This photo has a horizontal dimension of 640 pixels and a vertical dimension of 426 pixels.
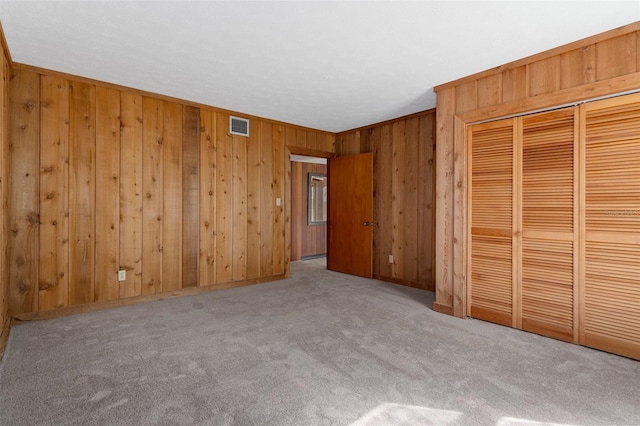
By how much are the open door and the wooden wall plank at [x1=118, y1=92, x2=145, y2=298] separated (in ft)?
10.1

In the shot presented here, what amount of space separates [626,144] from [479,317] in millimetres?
1855

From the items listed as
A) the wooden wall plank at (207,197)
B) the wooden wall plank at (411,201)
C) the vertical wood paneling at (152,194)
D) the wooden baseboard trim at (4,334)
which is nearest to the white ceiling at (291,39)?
the vertical wood paneling at (152,194)

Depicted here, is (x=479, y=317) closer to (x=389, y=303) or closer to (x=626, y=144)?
(x=389, y=303)

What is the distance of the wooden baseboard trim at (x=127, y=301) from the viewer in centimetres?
307

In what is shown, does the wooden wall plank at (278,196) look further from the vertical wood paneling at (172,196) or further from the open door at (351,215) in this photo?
the vertical wood paneling at (172,196)

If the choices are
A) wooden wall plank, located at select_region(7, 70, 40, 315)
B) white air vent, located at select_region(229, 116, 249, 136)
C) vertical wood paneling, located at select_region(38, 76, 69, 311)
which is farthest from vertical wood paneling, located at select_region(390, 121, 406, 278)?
wooden wall plank, located at select_region(7, 70, 40, 315)

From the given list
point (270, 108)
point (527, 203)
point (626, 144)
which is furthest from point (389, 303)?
point (270, 108)

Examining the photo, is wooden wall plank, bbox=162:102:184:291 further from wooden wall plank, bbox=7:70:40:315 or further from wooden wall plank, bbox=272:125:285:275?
wooden wall plank, bbox=272:125:285:275

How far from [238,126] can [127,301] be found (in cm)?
261

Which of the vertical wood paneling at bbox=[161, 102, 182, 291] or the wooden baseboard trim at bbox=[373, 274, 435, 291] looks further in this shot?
the wooden baseboard trim at bbox=[373, 274, 435, 291]

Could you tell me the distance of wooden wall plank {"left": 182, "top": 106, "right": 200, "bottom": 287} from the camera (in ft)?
13.3

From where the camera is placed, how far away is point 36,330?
283 centimetres

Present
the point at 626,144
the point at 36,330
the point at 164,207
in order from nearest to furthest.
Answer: the point at 626,144 → the point at 36,330 → the point at 164,207

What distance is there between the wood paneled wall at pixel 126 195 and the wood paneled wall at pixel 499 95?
2.59 m
